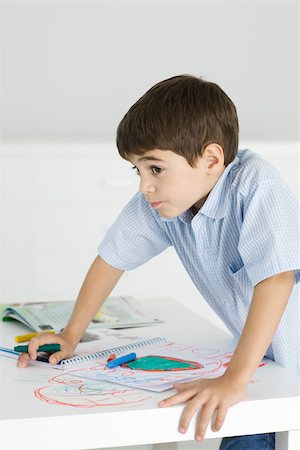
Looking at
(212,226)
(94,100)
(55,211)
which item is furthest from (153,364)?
(94,100)

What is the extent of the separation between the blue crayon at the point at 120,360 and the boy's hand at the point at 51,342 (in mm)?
86

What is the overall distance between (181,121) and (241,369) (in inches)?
14.0

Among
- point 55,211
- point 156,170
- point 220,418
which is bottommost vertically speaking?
point 55,211

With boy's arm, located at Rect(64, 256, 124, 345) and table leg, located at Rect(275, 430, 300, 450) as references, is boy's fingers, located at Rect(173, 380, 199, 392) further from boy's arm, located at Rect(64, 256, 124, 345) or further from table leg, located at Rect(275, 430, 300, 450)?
boy's arm, located at Rect(64, 256, 124, 345)

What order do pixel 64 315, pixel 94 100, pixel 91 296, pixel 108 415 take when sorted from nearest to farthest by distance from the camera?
pixel 108 415 → pixel 91 296 → pixel 64 315 → pixel 94 100

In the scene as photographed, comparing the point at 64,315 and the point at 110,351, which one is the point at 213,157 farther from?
the point at 64,315

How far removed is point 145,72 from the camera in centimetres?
295

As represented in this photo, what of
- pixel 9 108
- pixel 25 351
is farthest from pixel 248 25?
pixel 25 351

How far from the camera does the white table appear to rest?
2.73 feet

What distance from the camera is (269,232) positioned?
3.34 feet

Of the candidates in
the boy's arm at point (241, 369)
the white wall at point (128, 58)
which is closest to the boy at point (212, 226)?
the boy's arm at point (241, 369)

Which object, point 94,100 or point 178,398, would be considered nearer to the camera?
point 178,398

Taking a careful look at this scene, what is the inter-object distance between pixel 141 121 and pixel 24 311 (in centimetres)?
48

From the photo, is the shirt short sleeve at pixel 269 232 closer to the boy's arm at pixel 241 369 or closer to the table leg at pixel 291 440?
the boy's arm at pixel 241 369
